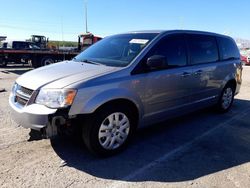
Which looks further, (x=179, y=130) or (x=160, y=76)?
(x=179, y=130)

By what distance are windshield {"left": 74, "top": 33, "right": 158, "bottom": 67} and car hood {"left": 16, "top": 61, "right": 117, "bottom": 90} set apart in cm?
28

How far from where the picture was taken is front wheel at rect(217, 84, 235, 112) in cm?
629

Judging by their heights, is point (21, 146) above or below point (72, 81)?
below

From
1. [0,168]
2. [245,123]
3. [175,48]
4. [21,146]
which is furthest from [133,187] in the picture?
[245,123]

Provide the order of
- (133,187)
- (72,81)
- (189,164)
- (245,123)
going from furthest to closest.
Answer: (245,123)
(189,164)
(72,81)
(133,187)

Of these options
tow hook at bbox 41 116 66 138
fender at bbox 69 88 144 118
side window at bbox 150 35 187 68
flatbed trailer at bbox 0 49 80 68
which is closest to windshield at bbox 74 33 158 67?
side window at bbox 150 35 187 68

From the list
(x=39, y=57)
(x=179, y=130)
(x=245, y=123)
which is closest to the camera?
(x=179, y=130)

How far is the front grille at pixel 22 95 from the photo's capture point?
362 cm

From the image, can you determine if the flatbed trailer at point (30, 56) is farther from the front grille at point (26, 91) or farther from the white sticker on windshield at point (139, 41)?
the front grille at point (26, 91)

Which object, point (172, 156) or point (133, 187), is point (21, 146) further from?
point (172, 156)

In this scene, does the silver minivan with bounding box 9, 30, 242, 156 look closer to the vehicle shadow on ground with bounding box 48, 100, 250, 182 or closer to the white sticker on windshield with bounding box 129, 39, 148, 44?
the white sticker on windshield with bounding box 129, 39, 148, 44

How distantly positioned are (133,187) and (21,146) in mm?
2002

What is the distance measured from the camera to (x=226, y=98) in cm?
646

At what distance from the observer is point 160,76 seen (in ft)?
14.1
